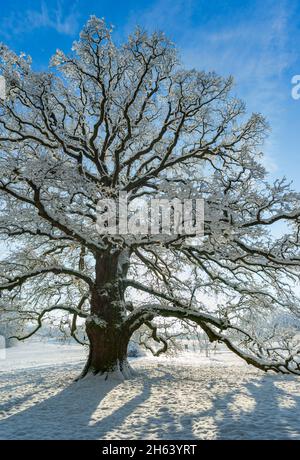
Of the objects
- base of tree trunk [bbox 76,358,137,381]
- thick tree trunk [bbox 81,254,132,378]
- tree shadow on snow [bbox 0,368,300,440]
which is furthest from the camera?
thick tree trunk [bbox 81,254,132,378]

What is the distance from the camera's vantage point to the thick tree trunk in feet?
38.0

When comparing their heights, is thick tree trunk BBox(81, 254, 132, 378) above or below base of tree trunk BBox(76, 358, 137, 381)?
above

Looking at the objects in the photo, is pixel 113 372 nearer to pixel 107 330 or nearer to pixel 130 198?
pixel 107 330

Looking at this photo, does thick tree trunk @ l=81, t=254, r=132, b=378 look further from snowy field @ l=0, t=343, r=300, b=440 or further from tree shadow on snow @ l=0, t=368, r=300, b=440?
tree shadow on snow @ l=0, t=368, r=300, b=440

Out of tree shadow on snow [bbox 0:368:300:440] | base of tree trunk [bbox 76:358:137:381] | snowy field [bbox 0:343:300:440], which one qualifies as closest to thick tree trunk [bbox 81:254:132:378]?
base of tree trunk [bbox 76:358:137:381]

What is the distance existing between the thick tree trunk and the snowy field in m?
0.60

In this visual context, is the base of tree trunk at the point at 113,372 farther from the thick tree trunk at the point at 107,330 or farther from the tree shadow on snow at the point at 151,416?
the tree shadow on snow at the point at 151,416

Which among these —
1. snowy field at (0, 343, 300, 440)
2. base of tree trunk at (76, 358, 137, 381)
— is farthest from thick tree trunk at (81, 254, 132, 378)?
snowy field at (0, 343, 300, 440)

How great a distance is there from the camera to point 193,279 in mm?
13914

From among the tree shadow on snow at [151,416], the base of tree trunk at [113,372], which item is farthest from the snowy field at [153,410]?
the base of tree trunk at [113,372]

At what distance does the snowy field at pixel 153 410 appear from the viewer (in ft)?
19.6

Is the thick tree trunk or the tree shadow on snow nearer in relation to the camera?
the tree shadow on snow

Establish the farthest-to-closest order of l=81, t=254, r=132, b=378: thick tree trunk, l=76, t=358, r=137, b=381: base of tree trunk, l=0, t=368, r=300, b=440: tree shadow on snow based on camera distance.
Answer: l=81, t=254, r=132, b=378: thick tree trunk, l=76, t=358, r=137, b=381: base of tree trunk, l=0, t=368, r=300, b=440: tree shadow on snow

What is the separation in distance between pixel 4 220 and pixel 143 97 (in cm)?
661
